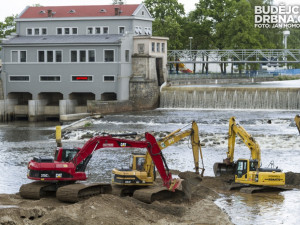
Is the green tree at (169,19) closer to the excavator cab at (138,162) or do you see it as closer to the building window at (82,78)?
the building window at (82,78)

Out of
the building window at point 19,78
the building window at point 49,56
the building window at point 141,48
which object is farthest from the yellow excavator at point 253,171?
the building window at point 19,78

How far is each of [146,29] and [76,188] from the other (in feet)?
198

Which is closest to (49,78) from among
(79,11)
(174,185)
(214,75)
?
(79,11)

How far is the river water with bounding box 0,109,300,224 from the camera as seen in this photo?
3041 centimetres

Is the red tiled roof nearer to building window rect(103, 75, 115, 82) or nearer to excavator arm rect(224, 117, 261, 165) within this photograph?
building window rect(103, 75, 115, 82)

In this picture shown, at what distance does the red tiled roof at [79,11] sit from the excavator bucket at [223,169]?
4932cm

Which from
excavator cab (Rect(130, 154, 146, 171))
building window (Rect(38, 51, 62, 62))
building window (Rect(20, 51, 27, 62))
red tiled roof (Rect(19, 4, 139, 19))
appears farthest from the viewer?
red tiled roof (Rect(19, 4, 139, 19))

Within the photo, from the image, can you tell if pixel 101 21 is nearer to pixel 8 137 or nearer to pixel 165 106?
pixel 165 106

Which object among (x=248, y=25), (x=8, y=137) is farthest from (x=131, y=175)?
(x=248, y=25)

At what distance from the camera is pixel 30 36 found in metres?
85.4

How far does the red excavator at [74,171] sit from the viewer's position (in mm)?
29281

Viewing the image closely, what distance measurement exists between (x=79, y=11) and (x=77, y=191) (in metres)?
60.5

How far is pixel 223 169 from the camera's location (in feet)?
122

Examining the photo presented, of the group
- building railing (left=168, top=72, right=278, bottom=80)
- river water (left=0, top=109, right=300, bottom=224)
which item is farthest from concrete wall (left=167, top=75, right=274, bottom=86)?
river water (left=0, top=109, right=300, bottom=224)
